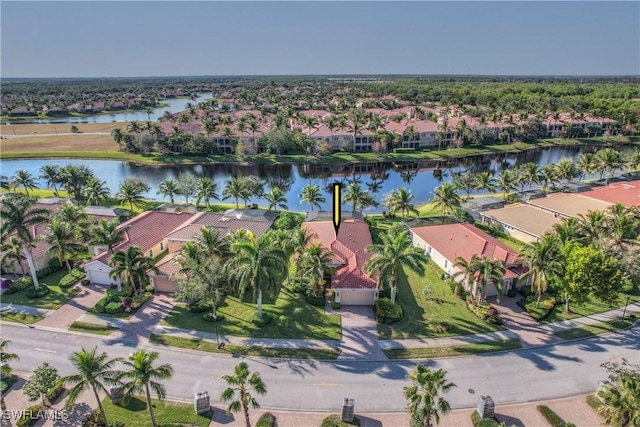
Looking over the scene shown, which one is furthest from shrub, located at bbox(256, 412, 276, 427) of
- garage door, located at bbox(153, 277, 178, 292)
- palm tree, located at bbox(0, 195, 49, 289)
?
palm tree, located at bbox(0, 195, 49, 289)

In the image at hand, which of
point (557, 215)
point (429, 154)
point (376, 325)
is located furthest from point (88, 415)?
point (429, 154)

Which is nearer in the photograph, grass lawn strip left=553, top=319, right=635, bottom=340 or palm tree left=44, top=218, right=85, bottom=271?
grass lawn strip left=553, top=319, right=635, bottom=340

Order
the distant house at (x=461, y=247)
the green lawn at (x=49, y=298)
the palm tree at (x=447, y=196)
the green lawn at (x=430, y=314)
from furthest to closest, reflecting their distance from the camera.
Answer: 1. the palm tree at (x=447, y=196)
2. the distant house at (x=461, y=247)
3. the green lawn at (x=49, y=298)
4. the green lawn at (x=430, y=314)

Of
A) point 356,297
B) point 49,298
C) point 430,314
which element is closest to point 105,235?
point 49,298

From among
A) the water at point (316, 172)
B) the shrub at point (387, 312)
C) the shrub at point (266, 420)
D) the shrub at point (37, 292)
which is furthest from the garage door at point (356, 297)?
the water at point (316, 172)

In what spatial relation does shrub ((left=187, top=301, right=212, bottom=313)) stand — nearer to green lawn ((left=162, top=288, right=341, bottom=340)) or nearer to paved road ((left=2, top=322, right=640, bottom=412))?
green lawn ((left=162, top=288, right=341, bottom=340))

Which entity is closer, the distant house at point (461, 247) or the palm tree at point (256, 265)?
the palm tree at point (256, 265)

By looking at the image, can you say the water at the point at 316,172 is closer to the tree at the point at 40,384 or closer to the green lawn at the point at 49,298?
the green lawn at the point at 49,298

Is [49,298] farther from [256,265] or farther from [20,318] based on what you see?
[256,265]
